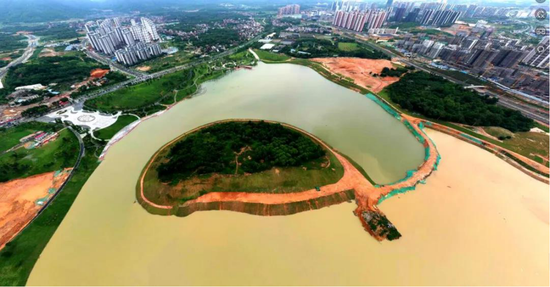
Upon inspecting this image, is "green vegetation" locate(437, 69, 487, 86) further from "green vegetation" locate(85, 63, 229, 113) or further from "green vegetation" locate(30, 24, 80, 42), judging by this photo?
"green vegetation" locate(30, 24, 80, 42)

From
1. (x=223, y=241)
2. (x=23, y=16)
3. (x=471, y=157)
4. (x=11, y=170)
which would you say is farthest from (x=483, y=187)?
(x=23, y=16)

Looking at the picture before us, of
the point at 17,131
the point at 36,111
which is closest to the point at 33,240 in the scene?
the point at 17,131

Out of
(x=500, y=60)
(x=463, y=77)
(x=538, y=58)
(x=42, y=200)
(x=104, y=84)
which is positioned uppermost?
(x=538, y=58)

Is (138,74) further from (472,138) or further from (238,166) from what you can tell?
(472,138)

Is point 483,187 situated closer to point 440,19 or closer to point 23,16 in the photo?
point 440,19

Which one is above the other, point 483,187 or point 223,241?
point 483,187

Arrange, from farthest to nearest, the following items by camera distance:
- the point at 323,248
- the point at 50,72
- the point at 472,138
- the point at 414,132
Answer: the point at 50,72, the point at 414,132, the point at 472,138, the point at 323,248

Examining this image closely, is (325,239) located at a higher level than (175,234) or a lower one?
higher

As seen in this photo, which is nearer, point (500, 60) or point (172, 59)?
point (500, 60)
